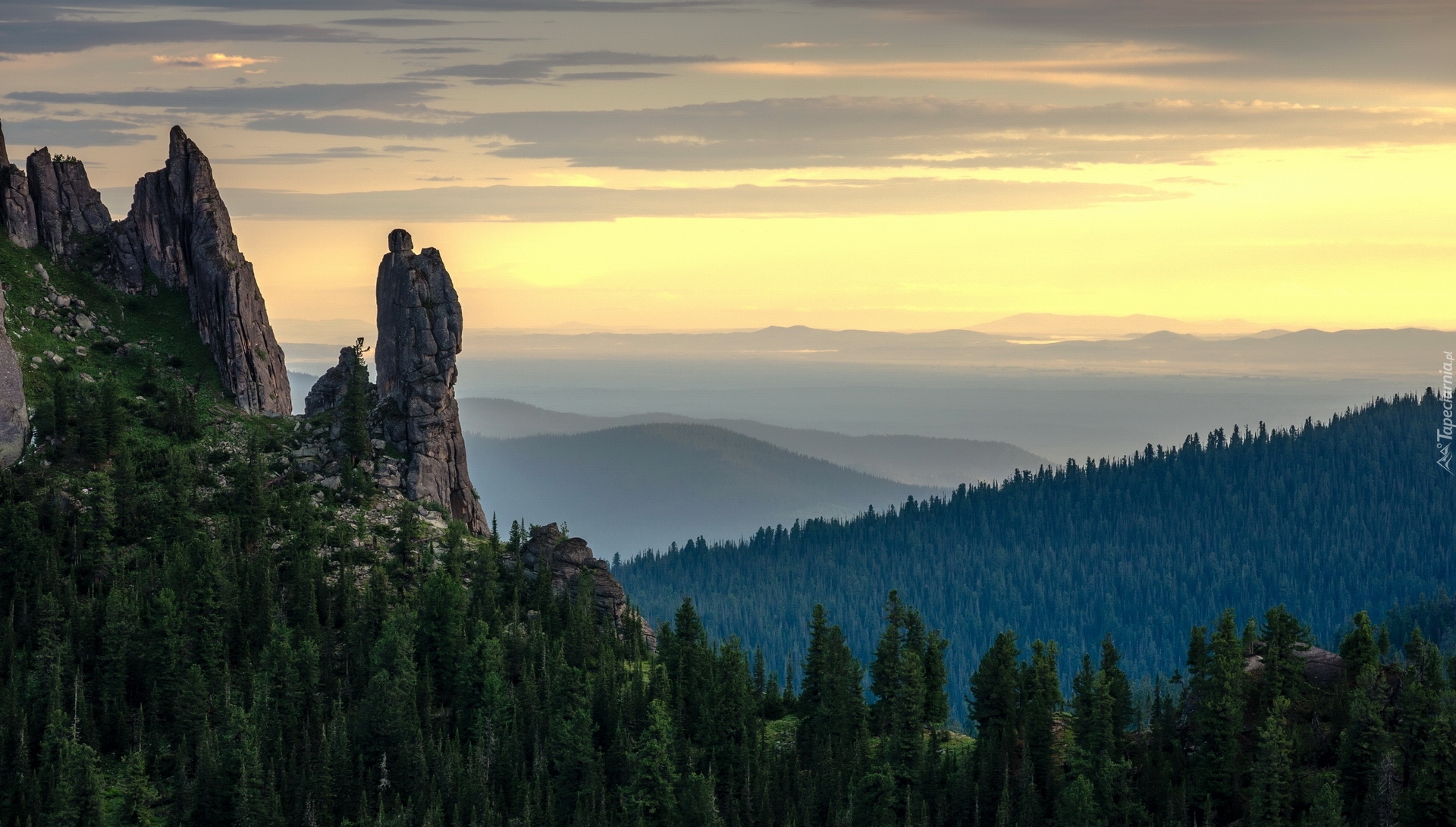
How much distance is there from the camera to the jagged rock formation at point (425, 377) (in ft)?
627

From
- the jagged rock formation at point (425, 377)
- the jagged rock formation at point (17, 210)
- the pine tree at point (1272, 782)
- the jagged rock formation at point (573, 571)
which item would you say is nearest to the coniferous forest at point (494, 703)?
the pine tree at point (1272, 782)

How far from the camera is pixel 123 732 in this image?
14400cm

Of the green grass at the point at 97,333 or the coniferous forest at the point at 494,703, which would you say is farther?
the green grass at the point at 97,333

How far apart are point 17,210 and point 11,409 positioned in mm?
33323

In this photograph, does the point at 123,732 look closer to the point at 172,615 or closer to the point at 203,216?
the point at 172,615

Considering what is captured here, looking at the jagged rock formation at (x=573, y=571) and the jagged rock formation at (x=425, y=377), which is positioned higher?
the jagged rock formation at (x=425, y=377)

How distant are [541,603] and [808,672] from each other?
29.9 metres

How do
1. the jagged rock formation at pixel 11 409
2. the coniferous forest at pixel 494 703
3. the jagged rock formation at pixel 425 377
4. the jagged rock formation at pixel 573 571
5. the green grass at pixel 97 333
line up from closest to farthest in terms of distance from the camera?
1. the coniferous forest at pixel 494 703
2. the jagged rock formation at pixel 11 409
3. the jagged rock formation at pixel 573 571
4. the green grass at pixel 97 333
5. the jagged rock formation at pixel 425 377

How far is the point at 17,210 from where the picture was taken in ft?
647

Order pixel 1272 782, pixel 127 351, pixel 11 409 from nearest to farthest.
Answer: pixel 1272 782 < pixel 11 409 < pixel 127 351

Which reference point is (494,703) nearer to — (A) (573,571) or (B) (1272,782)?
(A) (573,571)

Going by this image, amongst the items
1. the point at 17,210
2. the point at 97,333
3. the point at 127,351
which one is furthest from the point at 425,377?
the point at 17,210

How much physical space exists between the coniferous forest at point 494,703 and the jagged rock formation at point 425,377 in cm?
1314

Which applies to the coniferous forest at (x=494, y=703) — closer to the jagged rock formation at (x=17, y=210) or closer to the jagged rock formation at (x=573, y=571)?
the jagged rock formation at (x=573, y=571)
